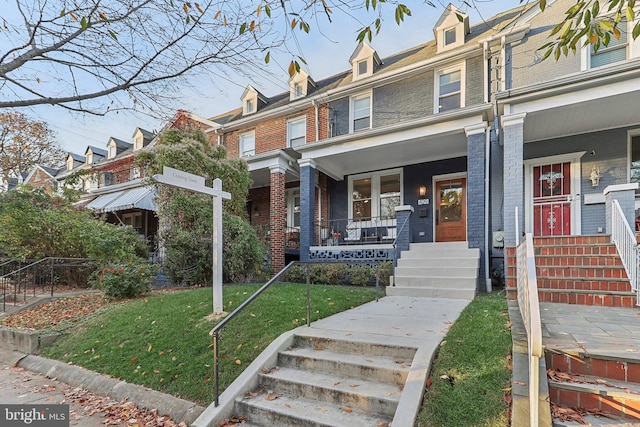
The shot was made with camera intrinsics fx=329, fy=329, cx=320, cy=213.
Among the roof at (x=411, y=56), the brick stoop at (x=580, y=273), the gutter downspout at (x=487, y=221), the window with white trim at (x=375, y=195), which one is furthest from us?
the window with white trim at (x=375, y=195)

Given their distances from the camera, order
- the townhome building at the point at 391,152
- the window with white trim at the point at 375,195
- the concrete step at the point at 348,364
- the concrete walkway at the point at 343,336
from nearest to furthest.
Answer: the concrete step at the point at 348,364 < the concrete walkway at the point at 343,336 < the townhome building at the point at 391,152 < the window with white trim at the point at 375,195

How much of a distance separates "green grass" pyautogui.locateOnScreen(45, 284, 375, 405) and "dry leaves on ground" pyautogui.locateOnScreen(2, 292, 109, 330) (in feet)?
2.15

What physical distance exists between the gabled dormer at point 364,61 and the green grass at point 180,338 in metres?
8.29

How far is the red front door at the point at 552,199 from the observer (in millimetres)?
8023

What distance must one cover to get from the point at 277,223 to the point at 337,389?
7320 mm

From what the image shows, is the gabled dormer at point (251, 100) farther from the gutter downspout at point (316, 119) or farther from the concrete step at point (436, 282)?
the concrete step at point (436, 282)

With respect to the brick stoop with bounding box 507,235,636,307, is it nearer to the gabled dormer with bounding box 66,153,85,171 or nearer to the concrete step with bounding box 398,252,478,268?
the concrete step with bounding box 398,252,478,268

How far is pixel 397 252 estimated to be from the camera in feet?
26.2

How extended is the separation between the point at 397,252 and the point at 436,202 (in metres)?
2.87

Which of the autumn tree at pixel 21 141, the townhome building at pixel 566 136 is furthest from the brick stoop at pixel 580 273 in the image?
the autumn tree at pixel 21 141

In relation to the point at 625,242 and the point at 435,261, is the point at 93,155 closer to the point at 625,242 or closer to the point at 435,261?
the point at 435,261

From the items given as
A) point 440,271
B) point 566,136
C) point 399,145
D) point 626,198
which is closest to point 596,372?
point 440,271

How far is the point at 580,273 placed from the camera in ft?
17.8

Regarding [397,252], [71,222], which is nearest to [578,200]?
[397,252]
